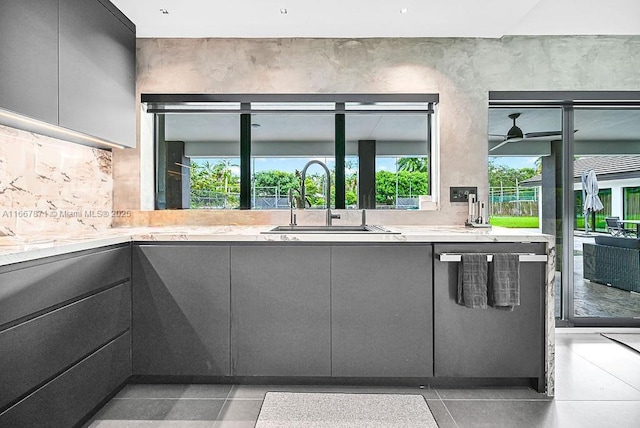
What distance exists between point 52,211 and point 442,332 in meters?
2.47

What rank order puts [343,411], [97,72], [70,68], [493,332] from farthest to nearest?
[97,72] < [493,332] < [70,68] < [343,411]

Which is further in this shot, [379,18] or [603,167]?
[603,167]

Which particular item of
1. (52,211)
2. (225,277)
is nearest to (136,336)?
(225,277)

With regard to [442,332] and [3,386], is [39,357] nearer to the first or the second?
[3,386]

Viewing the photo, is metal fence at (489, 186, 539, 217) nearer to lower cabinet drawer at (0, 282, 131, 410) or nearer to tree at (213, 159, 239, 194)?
tree at (213, 159, 239, 194)

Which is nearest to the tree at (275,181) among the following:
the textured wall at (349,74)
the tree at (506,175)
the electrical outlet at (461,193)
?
the textured wall at (349,74)

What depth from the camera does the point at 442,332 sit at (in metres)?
2.38

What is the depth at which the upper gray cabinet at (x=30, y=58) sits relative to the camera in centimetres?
183

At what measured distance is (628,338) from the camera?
130 inches

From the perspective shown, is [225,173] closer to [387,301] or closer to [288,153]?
[288,153]

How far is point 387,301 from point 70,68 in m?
2.16

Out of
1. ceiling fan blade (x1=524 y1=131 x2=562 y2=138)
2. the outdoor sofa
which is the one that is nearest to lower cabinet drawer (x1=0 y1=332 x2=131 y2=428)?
ceiling fan blade (x1=524 y1=131 x2=562 y2=138)

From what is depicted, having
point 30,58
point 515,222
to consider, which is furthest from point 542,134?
point 30,58

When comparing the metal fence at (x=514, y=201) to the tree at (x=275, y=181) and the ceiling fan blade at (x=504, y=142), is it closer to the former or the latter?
the ceiling fan blade at (x=504, y=142)
